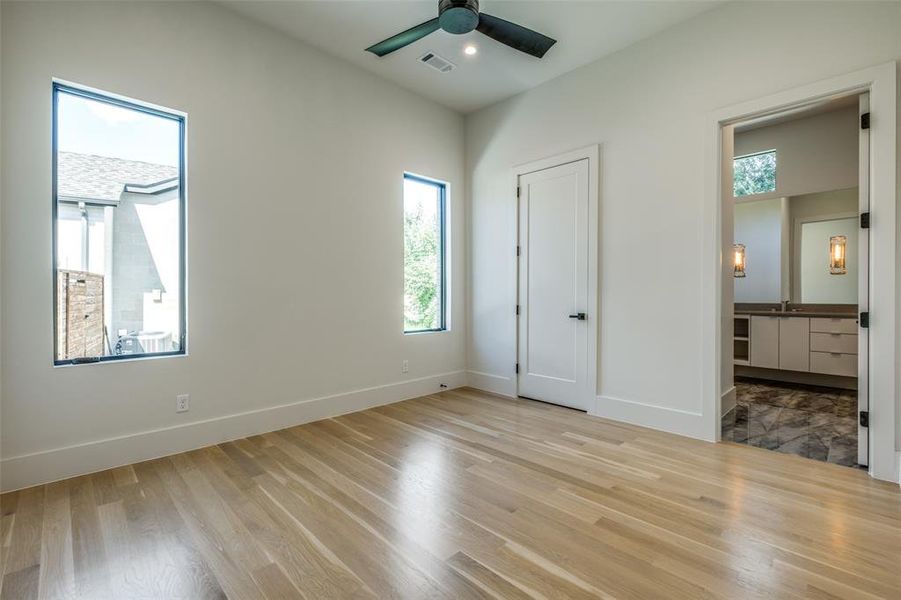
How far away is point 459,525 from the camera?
6.59ft

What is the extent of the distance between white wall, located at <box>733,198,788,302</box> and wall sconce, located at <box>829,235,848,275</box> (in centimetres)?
47

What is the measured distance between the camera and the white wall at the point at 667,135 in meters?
2.79

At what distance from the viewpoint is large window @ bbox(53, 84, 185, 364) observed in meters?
2.59

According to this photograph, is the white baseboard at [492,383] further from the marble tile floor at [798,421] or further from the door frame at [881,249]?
the door frame at [881,249]

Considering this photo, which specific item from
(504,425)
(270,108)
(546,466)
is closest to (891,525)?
(546,466)

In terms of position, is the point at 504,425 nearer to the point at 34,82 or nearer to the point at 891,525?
the point at 891,525

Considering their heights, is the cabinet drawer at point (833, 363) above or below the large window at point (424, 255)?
below

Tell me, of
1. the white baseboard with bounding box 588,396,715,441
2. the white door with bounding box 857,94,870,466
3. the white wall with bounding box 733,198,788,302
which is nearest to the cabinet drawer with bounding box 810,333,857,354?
the white wall with bounding box 733,198,788,302

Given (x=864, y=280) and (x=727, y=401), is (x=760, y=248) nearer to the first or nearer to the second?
(x=727, y=401)

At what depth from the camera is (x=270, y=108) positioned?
3436 mm

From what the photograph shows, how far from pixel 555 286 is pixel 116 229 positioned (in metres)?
3.73

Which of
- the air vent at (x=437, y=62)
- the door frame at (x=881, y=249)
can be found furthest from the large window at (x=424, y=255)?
the door frame at (x=881, y=249)

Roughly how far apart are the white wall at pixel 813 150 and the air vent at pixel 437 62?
433cm

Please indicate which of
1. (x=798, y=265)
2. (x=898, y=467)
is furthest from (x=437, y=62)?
(x=798, y=265)
